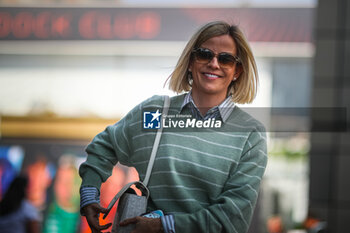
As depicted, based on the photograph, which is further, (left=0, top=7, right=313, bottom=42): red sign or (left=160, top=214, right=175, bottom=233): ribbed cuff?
(left=0, top=7, right=313, bottom=42): red sign

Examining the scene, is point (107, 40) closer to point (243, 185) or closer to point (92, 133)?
point (92, 133)

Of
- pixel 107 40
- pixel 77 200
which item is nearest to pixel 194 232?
pixel 107 40

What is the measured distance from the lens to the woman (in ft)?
6.91

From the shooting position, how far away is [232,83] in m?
2.28

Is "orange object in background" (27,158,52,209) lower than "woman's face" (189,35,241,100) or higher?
lower

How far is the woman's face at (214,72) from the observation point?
7.26 feet

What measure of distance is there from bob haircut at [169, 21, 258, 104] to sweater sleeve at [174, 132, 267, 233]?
24 centimetres

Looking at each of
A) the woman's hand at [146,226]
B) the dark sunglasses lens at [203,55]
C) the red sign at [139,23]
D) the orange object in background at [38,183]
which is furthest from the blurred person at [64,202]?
the dark sunglasses lens at [203,55]

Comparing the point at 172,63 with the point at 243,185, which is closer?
the point at 243,185

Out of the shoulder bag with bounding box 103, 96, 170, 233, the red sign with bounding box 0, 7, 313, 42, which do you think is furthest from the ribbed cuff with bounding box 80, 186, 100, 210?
the red sign with bounding box 0, 7, 313, 42

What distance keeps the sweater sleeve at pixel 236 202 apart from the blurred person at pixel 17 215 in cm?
228

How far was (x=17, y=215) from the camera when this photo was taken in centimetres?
396

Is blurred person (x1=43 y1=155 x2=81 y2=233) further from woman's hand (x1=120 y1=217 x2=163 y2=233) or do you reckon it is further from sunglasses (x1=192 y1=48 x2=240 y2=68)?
sunglasses (x1=192 y1=48 x2=240 y2=68)

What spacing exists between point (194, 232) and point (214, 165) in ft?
1.10
